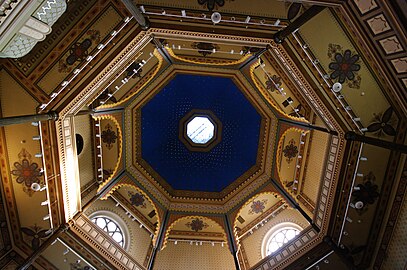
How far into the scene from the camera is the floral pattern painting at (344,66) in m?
8.55

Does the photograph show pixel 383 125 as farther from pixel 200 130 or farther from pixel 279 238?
pixel 200 130

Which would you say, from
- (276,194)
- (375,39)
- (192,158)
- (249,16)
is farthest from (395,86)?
(192,158)

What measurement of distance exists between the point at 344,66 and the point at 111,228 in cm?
1039

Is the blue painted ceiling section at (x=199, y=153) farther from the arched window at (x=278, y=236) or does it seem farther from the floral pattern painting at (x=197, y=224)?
the arched window at (x=278, y=236)

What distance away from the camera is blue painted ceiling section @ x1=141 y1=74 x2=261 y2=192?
14.8m

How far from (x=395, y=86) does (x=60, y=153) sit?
926cm

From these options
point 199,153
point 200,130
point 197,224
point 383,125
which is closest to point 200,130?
point 200,130

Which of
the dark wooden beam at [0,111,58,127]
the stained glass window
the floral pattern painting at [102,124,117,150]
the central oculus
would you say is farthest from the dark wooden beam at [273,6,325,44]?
the stained glass window

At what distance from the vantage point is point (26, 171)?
923 centimetres

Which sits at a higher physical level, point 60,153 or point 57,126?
point 57,126

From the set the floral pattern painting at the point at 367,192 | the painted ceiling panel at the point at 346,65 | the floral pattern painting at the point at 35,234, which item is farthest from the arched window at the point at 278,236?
the floral pattern painting at the point at 35,234

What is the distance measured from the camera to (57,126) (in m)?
9.02

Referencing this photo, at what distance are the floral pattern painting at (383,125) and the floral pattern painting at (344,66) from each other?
1048 mm

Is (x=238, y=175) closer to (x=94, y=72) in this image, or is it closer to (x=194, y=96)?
(x=194, y=96)
